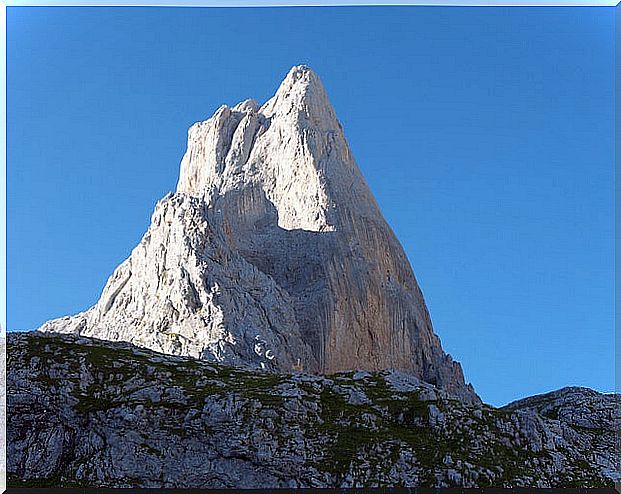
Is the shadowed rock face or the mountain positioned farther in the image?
the shadowed rock face

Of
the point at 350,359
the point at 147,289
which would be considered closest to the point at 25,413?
the point at 147,289

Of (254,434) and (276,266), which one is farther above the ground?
(276,266)

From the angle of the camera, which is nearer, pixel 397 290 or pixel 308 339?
pixel 308 339

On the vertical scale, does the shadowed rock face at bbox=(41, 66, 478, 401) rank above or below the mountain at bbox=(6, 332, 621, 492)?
above

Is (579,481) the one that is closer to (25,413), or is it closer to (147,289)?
(25,413)
